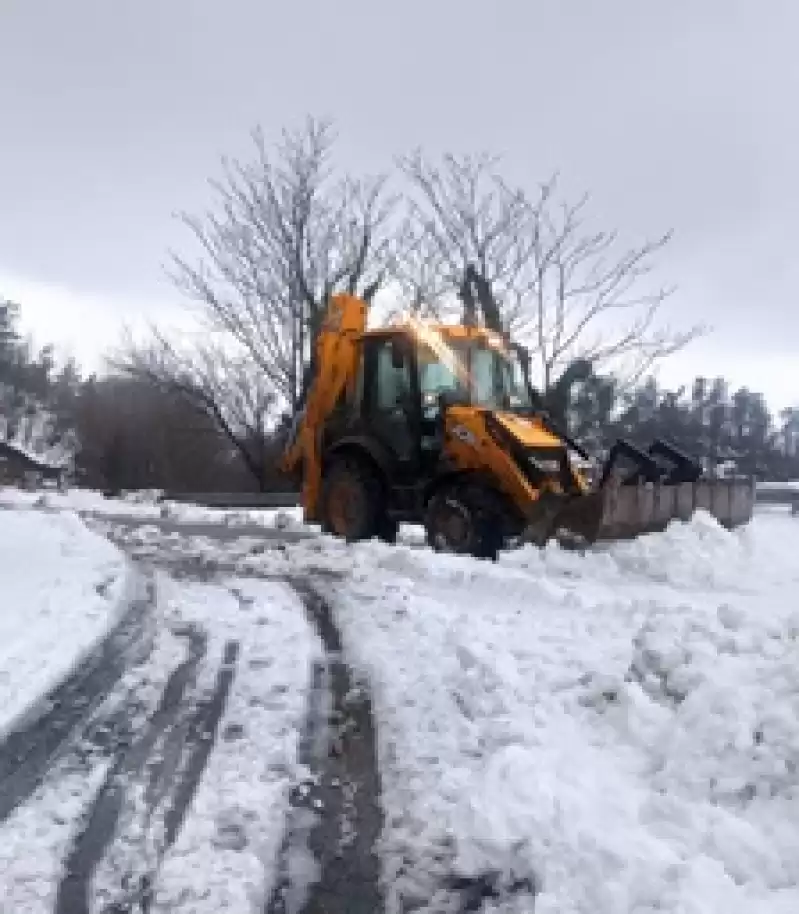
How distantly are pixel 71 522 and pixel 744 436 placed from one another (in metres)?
43.7

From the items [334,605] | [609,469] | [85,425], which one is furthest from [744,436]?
[334,605]

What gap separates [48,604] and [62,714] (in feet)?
5.95

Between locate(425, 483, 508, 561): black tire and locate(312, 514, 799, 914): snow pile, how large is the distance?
2.67 meters

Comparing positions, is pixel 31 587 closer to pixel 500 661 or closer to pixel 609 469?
pixel 500 661

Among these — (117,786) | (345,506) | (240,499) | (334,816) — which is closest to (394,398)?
(345,506)

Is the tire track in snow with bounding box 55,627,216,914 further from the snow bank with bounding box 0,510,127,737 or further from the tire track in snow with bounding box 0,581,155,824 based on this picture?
the snow bank with bounding box 0,510,127,737

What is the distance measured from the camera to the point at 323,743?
3.86 m

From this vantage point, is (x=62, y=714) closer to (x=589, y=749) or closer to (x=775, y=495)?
(x=589, y=749)

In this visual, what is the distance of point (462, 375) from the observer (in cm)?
959

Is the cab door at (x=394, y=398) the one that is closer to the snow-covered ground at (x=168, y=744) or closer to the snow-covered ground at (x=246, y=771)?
the snow-covered ground at (x=168, y=744)

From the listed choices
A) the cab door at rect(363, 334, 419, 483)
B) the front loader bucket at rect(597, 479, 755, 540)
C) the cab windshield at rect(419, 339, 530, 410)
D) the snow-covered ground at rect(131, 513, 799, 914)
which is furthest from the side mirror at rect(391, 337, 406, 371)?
the snow-covered ground at rect(131, 513, 799, 914)

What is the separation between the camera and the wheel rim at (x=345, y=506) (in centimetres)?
1021

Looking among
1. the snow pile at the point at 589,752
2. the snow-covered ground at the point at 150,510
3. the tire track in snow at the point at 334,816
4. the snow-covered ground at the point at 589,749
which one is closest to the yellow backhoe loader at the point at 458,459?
the snow-covered ground at the point at 150,510

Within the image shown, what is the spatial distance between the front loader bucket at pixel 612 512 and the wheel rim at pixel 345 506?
2.53 metres
